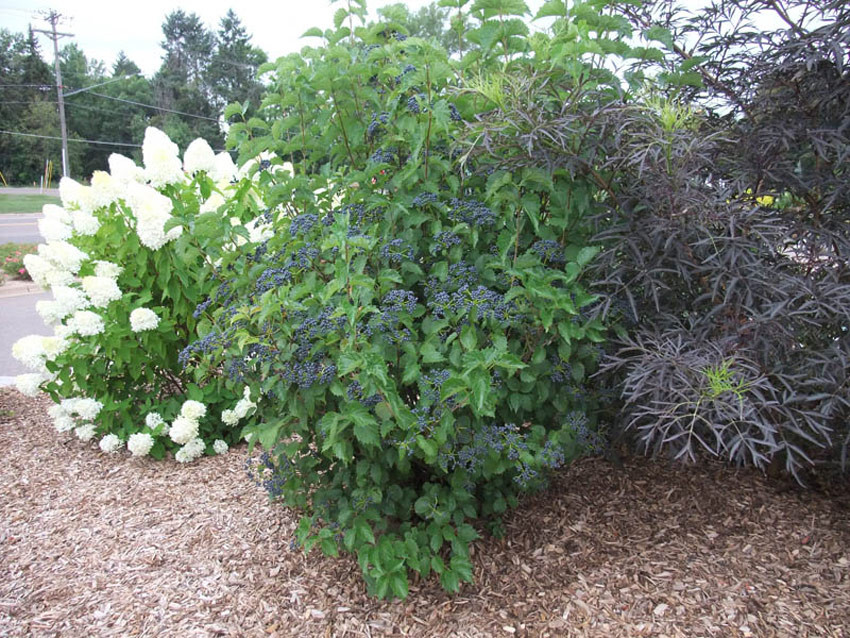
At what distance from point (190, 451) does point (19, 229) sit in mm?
20748

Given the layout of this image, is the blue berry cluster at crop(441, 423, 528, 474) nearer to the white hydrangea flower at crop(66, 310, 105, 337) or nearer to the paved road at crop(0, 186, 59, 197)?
the white hydrangea flower at crop(66, 310, 105, 337)

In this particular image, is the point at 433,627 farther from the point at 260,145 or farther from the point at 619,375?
the point at 260,145

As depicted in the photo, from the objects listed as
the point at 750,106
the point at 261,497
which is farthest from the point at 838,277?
the point at 261,497

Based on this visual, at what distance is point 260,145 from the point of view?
7.20 feet

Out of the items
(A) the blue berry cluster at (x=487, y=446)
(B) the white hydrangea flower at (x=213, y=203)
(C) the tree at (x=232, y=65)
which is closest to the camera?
(A) the blue berry cluster at (x=487, y=446)

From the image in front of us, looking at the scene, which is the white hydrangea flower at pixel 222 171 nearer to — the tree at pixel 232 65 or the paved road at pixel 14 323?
the paved road at pixel 14 323

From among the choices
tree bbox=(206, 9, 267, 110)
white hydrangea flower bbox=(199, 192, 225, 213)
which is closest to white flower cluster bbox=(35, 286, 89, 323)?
white hydrangea flower bbox=(199, 192, 225, 213)

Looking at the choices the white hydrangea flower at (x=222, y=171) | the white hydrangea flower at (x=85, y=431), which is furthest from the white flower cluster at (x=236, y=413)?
the white hydrangea flower at (x=222, y=171)

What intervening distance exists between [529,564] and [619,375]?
2.55 ft

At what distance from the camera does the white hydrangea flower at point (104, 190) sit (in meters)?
3.30

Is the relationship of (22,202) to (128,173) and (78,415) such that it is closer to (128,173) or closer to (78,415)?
(78,415)

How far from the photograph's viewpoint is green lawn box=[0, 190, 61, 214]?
91.1ft

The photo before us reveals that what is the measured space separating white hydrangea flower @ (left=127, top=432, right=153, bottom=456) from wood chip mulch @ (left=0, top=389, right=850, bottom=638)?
0.41m

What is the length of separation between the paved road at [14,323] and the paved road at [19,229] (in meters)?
6.71
